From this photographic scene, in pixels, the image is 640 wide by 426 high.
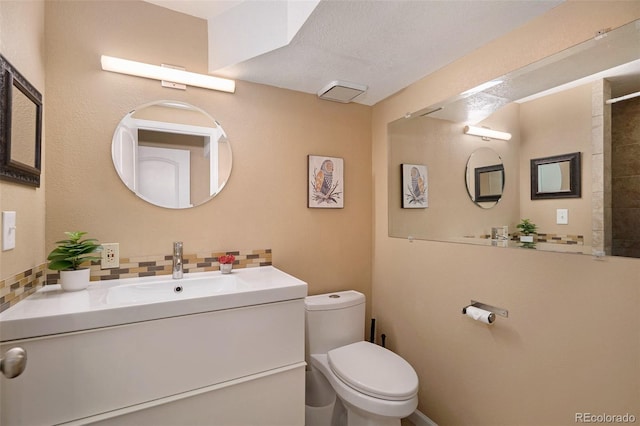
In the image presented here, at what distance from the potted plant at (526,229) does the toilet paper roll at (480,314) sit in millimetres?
373

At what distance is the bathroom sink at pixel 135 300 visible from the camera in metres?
0.93

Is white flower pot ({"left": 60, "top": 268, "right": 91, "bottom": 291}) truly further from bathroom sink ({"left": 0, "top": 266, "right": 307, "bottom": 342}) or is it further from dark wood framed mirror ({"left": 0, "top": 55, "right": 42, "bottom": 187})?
dark wood framed mirror ({"left": 0, "top": 55, "right": 42, "bottom": 187})

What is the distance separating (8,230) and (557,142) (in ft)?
6.80

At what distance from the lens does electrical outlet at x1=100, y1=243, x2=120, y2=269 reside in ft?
4.67

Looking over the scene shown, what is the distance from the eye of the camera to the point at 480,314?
4.45 feet

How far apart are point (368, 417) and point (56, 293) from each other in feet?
4.86

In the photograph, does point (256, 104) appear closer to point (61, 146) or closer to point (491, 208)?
point (61, 146)

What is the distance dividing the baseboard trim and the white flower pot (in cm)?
195

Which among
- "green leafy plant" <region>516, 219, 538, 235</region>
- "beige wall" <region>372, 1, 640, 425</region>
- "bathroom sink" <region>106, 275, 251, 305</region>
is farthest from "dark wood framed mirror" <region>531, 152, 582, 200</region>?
"bathroom sink" <region>106, 275, 251, 305</region>

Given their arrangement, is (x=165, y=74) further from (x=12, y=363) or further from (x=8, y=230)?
(x=12, y=363)

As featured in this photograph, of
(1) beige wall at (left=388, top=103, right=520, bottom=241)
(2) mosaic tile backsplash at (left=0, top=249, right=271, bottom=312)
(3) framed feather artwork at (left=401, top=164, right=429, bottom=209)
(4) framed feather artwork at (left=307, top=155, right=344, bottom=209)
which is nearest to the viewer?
(2) mosaic tile backsplash at (left=0, top=249, right=271, bottom=312)

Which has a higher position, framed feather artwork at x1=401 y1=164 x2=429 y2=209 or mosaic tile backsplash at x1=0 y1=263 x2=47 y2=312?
framed feather artwork at x1=401 y1=164 x2=429 y2=209

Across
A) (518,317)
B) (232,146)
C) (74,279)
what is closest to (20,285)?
(74,279)

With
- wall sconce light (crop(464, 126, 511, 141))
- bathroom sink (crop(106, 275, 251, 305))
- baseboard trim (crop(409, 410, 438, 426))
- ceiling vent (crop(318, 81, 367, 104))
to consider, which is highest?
ceiling vent (crop(318, 81, 367, 104))
